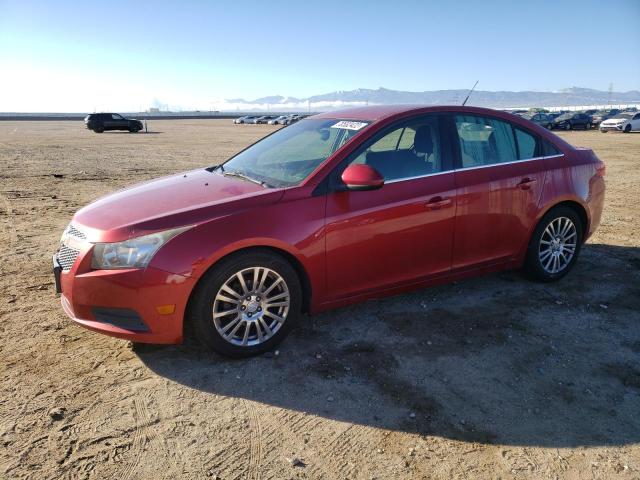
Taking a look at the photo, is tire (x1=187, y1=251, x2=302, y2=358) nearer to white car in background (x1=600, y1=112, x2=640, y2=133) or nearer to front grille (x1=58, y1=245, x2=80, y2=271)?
front grille (x1=58, y1=245, x2=80, y2=271)

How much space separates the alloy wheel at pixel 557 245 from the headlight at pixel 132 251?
3457mm

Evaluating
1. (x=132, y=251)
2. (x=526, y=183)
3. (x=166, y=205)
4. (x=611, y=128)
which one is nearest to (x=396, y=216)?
(x=526, y=183)

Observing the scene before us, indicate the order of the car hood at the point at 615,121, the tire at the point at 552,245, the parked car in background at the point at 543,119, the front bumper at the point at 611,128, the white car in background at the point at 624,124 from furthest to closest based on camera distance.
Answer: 1. the parked car in background at the point at 543,119
2. the car hood at the point at 615,121
3. the front bumper at the point at 611,128
4. the white car in background at the point at 624,124
5. the tire at the point at 552,245

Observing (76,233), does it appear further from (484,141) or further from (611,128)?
(611,128)

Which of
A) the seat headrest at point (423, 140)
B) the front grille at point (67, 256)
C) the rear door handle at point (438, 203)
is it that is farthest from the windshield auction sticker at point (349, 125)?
the front grille at point (67, 256)

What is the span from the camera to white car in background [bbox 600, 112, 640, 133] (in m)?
34.5

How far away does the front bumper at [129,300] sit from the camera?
3131 mm

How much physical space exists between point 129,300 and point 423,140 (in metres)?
2.61

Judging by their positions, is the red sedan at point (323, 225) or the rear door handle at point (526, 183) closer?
the red sedan at point (323, 225)

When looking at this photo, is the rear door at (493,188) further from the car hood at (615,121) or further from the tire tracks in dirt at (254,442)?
the car hood at (615,121)

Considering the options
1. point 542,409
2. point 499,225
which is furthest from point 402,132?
point 542,409

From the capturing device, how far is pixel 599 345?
3.76 metres

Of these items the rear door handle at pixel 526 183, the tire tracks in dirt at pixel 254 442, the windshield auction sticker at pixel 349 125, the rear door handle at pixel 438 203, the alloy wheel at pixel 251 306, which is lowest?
the tire tracks in dirt at pixel 254 442

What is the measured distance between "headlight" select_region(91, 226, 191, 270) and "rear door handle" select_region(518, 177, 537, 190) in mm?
2997
